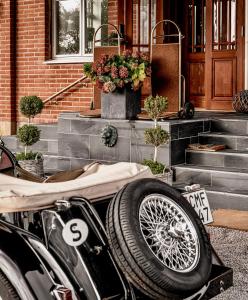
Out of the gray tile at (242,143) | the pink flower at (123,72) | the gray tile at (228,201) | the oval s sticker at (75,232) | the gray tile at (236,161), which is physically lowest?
the gray tile at (228,201)

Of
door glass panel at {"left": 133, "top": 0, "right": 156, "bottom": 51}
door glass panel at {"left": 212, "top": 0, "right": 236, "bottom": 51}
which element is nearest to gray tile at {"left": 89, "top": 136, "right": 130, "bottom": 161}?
door glass panel at {"left": 133, "top": 0, "right": 156, "bottom": 51}

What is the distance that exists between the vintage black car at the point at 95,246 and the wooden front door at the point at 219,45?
294 inches

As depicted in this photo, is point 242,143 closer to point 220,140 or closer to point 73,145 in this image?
point 220,140

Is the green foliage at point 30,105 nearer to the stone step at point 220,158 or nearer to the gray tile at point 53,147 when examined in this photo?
the gray tile at point 53,147

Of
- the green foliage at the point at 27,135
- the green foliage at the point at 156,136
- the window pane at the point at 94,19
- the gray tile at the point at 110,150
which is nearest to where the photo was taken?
the green foliage at the point at 156,136

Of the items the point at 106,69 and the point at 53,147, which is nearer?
the point at 106,69

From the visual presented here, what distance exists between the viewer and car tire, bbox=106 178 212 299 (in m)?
2.75

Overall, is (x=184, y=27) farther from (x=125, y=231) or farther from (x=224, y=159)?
(x=125, y=231)

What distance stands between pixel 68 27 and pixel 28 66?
3.69 feet

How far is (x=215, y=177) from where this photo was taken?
7.55 m

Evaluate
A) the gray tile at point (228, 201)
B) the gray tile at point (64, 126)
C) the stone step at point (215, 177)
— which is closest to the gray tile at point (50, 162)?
the gray tile at point (64, 126)

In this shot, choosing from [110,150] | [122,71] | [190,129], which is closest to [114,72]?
[122,71]

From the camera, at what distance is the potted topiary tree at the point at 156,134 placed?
24.7 ft

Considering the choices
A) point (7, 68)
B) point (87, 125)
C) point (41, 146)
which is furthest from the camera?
point (7, 68)
